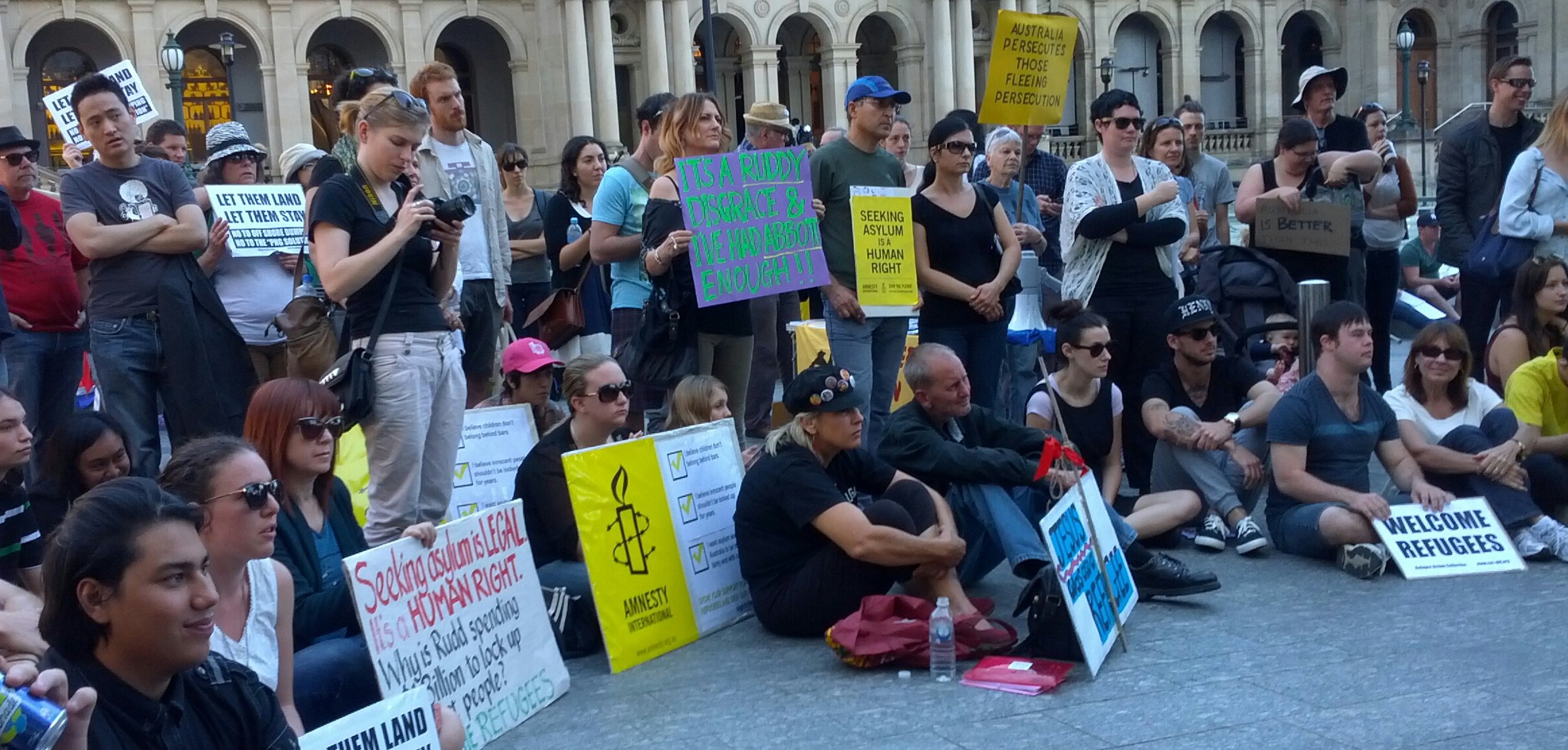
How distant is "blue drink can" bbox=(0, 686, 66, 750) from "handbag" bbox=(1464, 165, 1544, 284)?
7.92 meters

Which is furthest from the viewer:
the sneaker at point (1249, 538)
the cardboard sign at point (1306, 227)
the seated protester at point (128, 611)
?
the cardboard sign at point (1306, 227)

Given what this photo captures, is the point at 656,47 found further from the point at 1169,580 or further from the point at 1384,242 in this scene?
the point at 1169,580

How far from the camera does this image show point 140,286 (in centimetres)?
635

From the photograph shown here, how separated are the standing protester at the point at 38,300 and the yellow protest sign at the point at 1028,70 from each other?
482cm

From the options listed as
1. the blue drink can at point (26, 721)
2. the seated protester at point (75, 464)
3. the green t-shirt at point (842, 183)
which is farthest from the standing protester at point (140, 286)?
→ the blue drink can at point (26, 721)

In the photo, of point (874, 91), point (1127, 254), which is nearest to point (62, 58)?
point (874, 91)

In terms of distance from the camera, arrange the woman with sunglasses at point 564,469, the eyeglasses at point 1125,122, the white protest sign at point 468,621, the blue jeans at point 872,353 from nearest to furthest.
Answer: the white protest sign at point 468,621, the woman with sunglasses at point 564,469, the blue jeans at point 872,353, the eyeglasses at point 1125,122

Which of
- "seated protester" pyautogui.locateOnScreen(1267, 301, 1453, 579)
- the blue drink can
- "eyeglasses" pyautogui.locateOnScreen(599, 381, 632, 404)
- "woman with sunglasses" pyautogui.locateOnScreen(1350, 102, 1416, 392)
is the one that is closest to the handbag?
"woman with sunglasses" pyautogui.locateOnScreen(1350, 102, 1416, 392)

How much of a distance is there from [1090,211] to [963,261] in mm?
723

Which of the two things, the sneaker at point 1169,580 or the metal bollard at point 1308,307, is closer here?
the sneaker at point 1169,580

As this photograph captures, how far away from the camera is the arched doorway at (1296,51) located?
5059cm

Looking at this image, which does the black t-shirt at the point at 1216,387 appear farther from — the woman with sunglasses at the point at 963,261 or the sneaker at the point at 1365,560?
the sneaker at the point at 1365,560

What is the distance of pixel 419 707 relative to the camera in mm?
4043

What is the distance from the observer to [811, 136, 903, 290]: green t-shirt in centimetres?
790
